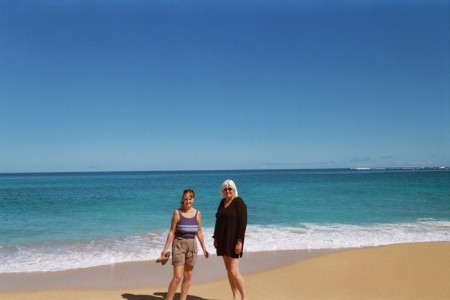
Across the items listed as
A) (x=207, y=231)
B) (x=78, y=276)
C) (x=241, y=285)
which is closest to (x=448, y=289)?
(x=241, y=285)

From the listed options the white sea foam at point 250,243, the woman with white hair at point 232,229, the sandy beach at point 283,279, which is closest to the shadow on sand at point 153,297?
the sandy beach at point 283,279

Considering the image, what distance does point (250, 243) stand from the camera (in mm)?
10461

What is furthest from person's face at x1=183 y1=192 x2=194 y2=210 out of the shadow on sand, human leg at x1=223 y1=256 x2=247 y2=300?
the shadow on sand

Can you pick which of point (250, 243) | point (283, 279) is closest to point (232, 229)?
point (283, 279)

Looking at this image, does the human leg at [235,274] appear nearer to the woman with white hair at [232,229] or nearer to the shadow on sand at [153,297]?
the woman with white hair at [232,229]

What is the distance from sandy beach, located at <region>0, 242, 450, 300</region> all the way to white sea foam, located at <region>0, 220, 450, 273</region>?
36.6 inches

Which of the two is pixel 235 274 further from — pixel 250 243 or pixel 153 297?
pixel 250 243

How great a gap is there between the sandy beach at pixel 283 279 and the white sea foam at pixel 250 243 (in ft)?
3.05

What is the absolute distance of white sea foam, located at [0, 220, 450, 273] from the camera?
27.6 ft

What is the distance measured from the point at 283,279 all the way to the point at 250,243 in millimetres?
3887

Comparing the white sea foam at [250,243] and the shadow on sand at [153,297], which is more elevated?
the shadow on sand at [153,297]

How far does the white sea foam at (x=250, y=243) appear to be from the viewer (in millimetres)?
8422

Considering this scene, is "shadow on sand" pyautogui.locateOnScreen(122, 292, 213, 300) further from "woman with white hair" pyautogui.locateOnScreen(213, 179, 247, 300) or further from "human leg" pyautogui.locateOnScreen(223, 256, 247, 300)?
"woman with white hair" pyautogui.locateOnScreen(213, 179, 247, 300)

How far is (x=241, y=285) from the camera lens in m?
4.94
